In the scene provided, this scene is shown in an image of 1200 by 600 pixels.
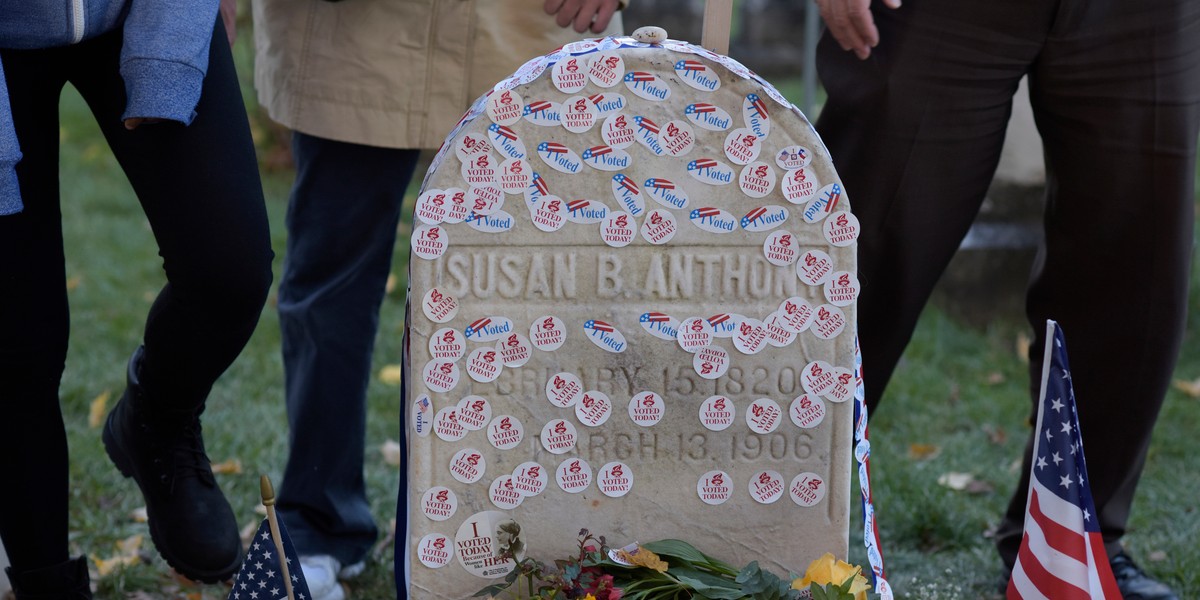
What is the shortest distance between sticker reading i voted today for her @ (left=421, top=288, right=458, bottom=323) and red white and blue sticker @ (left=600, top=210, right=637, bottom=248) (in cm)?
24

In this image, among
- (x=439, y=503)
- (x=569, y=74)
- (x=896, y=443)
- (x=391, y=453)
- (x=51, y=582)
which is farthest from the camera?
(x=896, y=443)

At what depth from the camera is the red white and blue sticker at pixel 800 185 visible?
179 centimetres

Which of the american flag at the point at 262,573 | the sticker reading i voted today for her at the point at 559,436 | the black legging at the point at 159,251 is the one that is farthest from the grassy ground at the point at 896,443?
the sticker reading i voted today for her at the point at 559,436

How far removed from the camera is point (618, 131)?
1760mm

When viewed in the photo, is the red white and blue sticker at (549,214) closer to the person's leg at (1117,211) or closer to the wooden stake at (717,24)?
the wooden stake at (717,24)

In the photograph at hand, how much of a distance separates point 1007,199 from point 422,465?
3344 mm

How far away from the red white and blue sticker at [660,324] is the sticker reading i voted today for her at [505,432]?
239mm

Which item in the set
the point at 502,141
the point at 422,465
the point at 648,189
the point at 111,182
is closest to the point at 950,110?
the point at 648,189

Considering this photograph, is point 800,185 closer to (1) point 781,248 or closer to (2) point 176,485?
(1) point 781,248

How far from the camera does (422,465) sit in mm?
1826

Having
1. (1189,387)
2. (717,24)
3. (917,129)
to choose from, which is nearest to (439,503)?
(717,24)

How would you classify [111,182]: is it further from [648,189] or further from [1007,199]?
[648,189]

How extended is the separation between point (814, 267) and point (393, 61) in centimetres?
90

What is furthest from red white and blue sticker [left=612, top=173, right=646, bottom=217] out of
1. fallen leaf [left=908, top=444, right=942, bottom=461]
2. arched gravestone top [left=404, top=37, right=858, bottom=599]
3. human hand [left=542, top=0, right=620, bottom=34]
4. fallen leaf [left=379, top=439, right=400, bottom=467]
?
fallen leaf [left=908, top=444, right=942, bottom=461]
